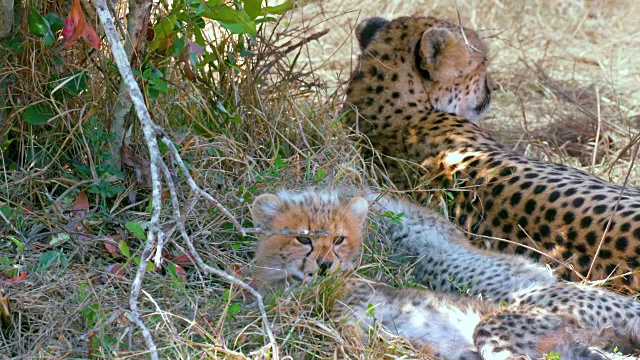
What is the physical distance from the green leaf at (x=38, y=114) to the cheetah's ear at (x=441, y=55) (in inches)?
79.0

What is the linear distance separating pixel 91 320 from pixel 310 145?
1900mm

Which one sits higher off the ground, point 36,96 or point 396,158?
point 36,96

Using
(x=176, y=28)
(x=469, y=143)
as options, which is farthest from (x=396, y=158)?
(x=176, y=28)

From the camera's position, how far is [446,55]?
5113mm

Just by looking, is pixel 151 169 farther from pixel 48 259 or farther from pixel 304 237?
pixel 48 259

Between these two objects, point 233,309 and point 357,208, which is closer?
point 233,309

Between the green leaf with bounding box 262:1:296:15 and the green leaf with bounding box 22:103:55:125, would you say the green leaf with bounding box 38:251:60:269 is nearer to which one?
the green leaf with bounding box 22:103:55:125

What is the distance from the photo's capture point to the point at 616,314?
130 inches

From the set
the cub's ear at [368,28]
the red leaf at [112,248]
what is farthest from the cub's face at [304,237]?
the cub's ear at [368,28]

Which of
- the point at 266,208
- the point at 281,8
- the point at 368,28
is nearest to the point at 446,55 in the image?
the point at 368,28

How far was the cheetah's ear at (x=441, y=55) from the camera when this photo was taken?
5.03 m

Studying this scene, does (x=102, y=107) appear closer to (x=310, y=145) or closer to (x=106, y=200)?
(x=106, y=200)

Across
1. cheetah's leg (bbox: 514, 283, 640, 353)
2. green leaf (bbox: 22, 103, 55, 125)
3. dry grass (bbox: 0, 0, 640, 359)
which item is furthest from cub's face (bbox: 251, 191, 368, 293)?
green leaf (bbox: 22, 103, 55, 125)

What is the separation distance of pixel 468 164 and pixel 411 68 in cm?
81
